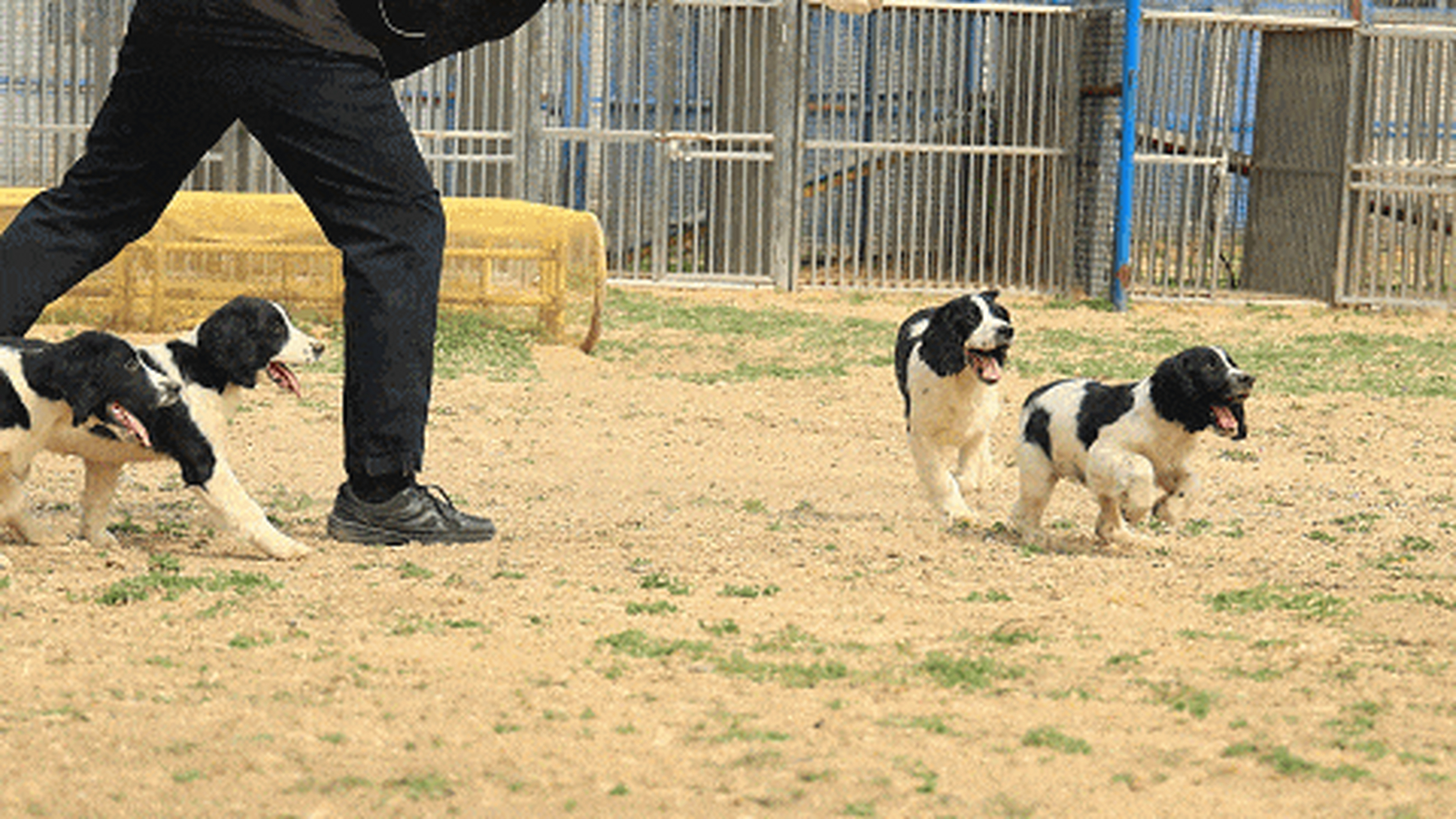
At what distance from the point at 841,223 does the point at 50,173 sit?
710cm

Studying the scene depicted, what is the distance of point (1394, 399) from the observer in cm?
1102

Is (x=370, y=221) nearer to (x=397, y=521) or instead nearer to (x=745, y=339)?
(x=397, y=521)

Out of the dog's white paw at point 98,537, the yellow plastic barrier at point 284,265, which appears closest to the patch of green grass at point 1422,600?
the dog's white paw at point 98,537

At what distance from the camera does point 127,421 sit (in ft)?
17.1

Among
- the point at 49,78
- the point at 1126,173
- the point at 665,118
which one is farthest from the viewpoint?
the point at 665,118

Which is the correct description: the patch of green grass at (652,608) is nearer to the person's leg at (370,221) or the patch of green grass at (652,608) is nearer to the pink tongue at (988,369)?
the person's leg at (370,221)

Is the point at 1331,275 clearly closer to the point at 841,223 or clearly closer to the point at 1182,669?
the point at 841,223

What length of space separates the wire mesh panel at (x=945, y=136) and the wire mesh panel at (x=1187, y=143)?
76cm

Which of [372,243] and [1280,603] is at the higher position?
[372,243]

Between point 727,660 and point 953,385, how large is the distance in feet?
9.86

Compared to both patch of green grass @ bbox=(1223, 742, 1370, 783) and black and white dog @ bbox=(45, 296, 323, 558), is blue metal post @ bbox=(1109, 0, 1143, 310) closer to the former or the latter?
black and white dog @ bbox=(45, 296, 323, 558)

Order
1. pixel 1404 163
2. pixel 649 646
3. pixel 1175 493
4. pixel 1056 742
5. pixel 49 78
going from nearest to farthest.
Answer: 1. pixel 1056 742
2. pixel 649 646
3. pixel 1175 493
4. pixel 49 78
5. pixel 1404 163

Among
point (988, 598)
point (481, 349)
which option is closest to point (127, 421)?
point (988, 598)

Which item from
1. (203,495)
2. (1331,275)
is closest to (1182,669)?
(203,495)
